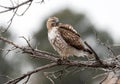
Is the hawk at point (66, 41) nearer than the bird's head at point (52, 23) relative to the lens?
Yes

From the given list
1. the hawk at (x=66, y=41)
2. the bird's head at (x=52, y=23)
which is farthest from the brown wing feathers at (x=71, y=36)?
the bird's head at (x=52, y=23)

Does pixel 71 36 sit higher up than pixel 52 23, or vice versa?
pixel 52 23

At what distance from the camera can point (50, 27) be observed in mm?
8969

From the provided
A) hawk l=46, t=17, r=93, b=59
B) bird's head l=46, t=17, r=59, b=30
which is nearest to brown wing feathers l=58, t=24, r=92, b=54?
hawk l=46, t=17, r=93, b=59

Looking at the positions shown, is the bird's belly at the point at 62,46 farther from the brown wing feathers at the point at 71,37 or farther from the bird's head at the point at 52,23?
the bird's head at the point at 52,23

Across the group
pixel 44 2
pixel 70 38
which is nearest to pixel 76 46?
pixel 70 38

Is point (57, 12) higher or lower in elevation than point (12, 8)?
higher

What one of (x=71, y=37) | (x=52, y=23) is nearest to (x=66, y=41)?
(x=71, y=37)

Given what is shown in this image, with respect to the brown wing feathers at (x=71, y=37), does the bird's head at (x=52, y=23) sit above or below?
above

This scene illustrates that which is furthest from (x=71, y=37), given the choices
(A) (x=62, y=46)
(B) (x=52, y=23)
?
(B) (x=52, y=23)

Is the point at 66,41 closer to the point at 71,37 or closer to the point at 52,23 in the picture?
the point at 71,37

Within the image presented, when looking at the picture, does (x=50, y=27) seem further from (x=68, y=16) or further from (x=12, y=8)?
(x=68, y=16)

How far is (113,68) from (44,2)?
118 cm

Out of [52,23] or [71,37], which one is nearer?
[71,37]
